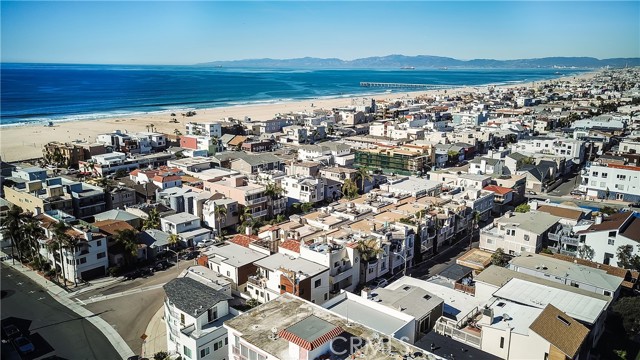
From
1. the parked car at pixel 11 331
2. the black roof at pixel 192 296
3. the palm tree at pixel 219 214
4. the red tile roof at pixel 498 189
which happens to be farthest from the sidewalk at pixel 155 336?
the red tile roof at pixel 498 189

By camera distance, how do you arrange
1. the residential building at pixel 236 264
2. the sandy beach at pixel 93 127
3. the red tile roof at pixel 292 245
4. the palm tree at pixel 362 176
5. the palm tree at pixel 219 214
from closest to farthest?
the residential building at pixel 236 264 → the red tile roof at pixel 292 245 → the palm tree at pixel 219 214 → the palm tree at pixel 362 176 → the sandy beach at pixel 93 127

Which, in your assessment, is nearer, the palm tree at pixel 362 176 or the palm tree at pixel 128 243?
the palm tree at pixel 128 243

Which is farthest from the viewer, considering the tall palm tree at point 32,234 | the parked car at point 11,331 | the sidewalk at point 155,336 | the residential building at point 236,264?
the tall palm tree at point 32,234

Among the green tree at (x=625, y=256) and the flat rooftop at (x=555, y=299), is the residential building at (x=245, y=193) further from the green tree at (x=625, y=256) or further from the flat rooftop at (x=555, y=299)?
the green tree at (x=625, y=256)

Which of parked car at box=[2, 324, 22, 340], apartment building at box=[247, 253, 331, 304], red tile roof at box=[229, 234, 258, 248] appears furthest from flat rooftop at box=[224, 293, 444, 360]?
parked car at box=[2, 324, 22, 340]

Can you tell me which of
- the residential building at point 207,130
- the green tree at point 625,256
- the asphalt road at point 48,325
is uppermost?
the residential building at point 207,130

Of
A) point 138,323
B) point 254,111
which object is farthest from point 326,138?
point 138,323

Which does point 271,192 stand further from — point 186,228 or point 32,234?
point 32,234
